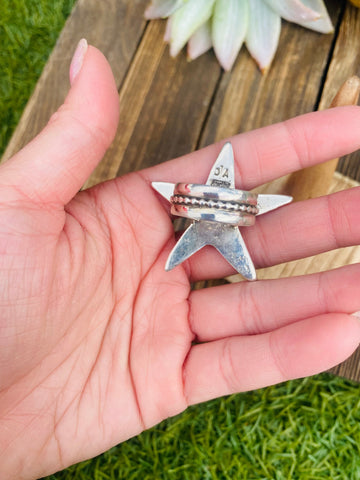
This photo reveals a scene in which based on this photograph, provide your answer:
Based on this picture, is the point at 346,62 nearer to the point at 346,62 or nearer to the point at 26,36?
the point at 346,62

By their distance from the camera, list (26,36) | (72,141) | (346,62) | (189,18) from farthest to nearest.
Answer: (26,36)
(346,62)
(189,18)
(72,141)

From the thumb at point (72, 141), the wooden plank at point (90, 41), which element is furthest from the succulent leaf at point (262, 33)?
the thumb at point (72, 141)

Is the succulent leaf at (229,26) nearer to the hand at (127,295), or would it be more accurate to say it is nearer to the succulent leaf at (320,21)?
the succulent leaf at (320,21)

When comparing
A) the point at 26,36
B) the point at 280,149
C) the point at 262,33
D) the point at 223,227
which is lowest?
the point at 223,227

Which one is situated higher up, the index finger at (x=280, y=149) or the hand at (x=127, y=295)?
the index finger at (x=280, y=149)

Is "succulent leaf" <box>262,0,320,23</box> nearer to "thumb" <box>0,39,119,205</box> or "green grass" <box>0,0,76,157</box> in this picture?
"thumb" <box>0,39,119,205</box>

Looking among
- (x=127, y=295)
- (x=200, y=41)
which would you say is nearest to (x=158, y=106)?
(x=200, y=41)
